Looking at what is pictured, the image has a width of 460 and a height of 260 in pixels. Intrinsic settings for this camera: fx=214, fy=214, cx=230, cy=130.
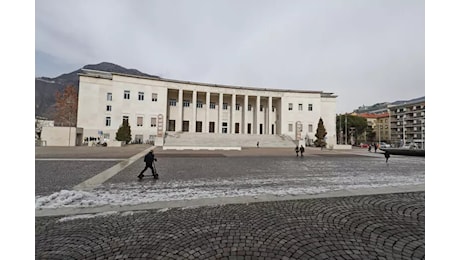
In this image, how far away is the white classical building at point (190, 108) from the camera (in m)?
42.6

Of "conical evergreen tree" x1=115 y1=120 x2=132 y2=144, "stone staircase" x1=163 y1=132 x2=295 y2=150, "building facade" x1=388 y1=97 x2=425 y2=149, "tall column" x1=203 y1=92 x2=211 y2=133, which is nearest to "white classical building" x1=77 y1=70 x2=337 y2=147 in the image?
"tall column" x1=203 y1=92 x2=211 y2=133

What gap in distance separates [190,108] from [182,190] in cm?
4635

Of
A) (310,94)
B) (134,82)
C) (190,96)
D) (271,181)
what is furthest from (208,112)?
(271,181)

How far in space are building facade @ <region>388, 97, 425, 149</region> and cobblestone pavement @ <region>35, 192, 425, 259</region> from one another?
8277cm

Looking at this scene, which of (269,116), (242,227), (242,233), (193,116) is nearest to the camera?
(242,233)

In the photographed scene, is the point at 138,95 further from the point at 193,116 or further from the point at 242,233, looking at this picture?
the point at 242,233

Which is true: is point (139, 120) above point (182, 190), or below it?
above

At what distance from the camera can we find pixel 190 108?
51.8m

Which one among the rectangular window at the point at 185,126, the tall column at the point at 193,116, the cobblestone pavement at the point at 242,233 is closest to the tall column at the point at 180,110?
the rectangular window at the point at 185,126

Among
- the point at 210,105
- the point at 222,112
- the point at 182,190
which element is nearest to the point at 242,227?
the point at 182,190

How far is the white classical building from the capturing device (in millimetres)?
42625
